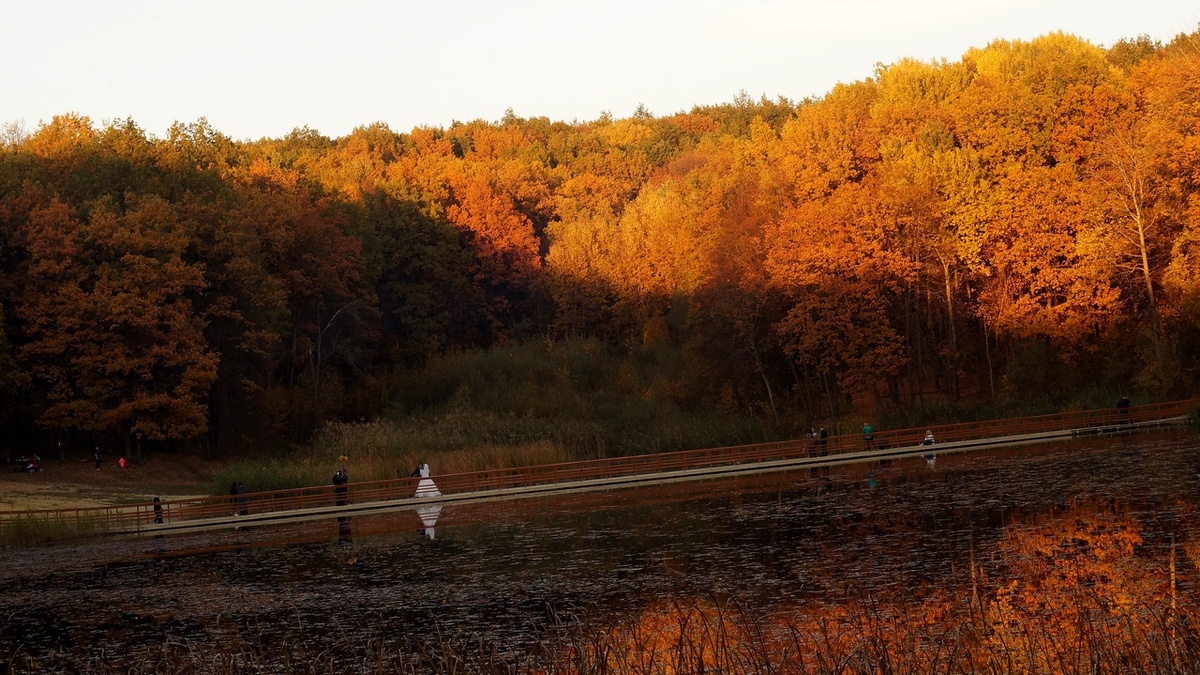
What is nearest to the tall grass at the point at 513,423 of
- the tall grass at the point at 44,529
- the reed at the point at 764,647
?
the tall grass at the point at 44,529

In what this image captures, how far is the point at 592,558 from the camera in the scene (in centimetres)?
2800

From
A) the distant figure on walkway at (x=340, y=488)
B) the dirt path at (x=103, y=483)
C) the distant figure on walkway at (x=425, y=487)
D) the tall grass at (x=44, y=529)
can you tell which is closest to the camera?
the tall grass at (x=44, y=529)

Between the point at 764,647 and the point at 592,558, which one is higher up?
the point at 764,647

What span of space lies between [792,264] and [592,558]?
3777 centimetres

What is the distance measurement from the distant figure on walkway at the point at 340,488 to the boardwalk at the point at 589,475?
0.08 m

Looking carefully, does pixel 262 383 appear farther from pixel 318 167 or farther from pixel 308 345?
pixel 318 167

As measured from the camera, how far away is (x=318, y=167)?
10556cm

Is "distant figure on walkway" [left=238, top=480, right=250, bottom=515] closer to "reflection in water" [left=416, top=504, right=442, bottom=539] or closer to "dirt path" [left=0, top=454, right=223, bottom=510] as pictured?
"reflection in water" [left=416, top=504, right=442, bottom=539]

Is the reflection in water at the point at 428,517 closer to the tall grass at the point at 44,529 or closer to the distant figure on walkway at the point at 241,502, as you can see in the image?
the distant figure on walkway at the point at 241,502

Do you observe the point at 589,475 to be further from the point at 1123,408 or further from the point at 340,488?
the point at 1123,408

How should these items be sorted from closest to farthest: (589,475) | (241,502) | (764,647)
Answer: (764,647)
(241,502)
(589,475)

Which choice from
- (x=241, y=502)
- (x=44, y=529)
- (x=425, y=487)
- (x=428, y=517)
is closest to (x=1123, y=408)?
(x=425, y=487)

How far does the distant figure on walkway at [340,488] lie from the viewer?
44.7 meters

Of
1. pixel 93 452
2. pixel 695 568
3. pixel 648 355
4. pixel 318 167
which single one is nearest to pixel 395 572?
pixel 695 568
